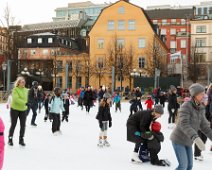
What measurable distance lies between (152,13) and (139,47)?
3331 centimetres

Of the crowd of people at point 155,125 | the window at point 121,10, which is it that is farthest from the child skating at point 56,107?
the window at point 121,10

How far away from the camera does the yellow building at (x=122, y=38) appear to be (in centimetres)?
5088

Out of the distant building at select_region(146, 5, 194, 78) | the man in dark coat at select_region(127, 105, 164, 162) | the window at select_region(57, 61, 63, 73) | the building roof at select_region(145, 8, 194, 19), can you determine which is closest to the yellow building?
the window at select_region(57, 61, 63, 73)

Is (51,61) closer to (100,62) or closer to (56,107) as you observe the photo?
(100,62)

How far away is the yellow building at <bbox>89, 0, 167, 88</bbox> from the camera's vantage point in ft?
167

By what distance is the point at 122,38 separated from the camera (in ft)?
172

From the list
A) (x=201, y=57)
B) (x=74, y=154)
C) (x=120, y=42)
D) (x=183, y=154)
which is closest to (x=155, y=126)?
(x=183, y=154)

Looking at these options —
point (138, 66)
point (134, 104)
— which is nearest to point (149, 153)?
point (134, 104)

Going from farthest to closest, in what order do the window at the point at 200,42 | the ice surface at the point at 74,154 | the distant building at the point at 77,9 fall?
the distant building at the point at 77,9
the window at the point at 200,42
the ice surface at the point at 74,154

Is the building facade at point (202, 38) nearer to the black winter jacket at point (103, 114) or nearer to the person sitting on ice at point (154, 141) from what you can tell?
the black winter jacket at point (103, 114)

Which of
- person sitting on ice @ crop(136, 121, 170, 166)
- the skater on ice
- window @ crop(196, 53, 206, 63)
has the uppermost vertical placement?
window @ crop(196, 53, 206, 63)

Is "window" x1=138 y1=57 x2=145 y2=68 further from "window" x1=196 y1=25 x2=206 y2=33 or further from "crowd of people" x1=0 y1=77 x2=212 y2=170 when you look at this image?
"crowd of people" x1=0 y1=77 x2=212 y2=170

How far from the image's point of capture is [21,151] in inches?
301

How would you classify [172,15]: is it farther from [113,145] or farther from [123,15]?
[113,145]
